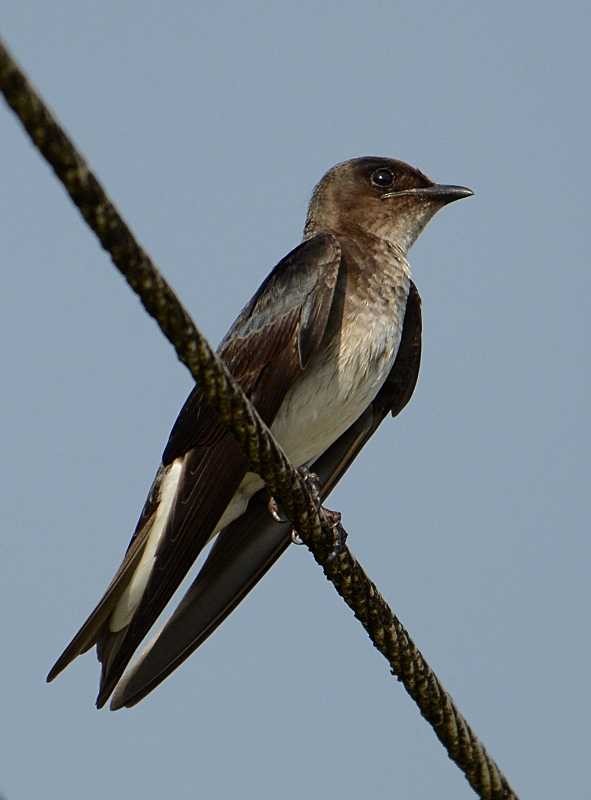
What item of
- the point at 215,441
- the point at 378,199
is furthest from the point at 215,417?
the point at 378,199

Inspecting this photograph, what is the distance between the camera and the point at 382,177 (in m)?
7.15

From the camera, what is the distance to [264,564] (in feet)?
18.7

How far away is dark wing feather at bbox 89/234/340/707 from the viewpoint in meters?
4.87

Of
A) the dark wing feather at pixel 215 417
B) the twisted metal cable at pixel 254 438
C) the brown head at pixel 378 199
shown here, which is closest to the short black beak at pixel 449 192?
the brown head at pixel 378 199

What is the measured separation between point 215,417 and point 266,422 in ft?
1.41

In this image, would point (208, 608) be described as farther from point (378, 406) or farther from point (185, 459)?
point (378, 406)

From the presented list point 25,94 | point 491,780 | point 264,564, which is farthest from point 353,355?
point 25,94

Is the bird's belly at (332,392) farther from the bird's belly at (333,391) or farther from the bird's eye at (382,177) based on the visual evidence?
the bird's eye at (382,177)

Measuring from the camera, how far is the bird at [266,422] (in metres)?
4.96

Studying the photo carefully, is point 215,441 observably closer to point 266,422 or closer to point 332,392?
point 266,422

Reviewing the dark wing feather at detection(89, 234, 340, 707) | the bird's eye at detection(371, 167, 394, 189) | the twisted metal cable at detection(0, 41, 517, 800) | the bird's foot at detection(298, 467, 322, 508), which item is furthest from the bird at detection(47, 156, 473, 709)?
the bird's eye at detection(371, 167, 394, 189)

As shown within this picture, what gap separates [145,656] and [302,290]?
61.2 inches

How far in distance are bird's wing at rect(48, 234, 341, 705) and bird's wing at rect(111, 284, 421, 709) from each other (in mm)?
315

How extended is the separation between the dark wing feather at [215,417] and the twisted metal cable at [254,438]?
20.0 inches
